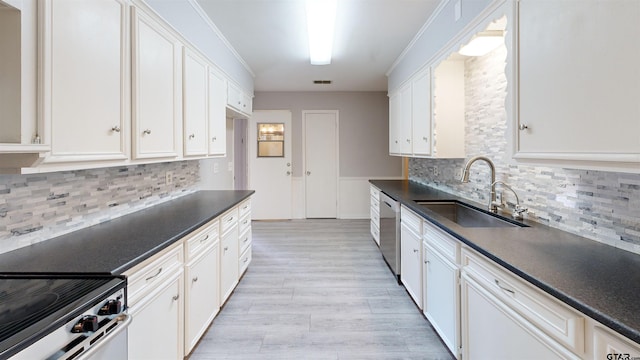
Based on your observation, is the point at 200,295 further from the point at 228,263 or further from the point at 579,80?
the point at 579,80

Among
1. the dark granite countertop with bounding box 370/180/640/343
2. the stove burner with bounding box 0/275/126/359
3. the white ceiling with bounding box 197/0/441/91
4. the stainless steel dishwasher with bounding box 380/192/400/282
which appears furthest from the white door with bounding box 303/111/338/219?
the stove burner with bounding box 0/275/126/359

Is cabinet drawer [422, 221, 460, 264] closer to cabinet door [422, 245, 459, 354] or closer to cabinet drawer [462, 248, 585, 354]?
cabinet door [422, 245, 459, 354]

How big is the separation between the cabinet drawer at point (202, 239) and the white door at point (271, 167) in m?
3.90

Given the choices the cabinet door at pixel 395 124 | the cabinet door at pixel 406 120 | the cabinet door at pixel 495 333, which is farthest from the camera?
the cabinet door at pixel 395 124

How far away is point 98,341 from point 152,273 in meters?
0.49

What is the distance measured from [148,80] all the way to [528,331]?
2.27m

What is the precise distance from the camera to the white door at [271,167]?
6238 mm

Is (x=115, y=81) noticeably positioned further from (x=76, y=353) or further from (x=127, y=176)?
(x=76, y=353)

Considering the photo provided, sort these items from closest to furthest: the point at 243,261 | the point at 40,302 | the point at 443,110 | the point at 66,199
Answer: the point at 40,302 → the point at 66,199 → the point at 443,110 → the point at 243,261

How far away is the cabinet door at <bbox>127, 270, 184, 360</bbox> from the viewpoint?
1330 millimetres

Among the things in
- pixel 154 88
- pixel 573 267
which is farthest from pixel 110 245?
pixel 573 267

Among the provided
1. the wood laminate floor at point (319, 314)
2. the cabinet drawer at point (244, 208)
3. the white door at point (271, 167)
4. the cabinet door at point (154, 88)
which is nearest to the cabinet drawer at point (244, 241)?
the cabinet drawer at point (244, 208)

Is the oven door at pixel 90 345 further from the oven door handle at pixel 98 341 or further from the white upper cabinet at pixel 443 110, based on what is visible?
the white upper cabinet at pixel 443 110

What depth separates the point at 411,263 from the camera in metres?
2.66
